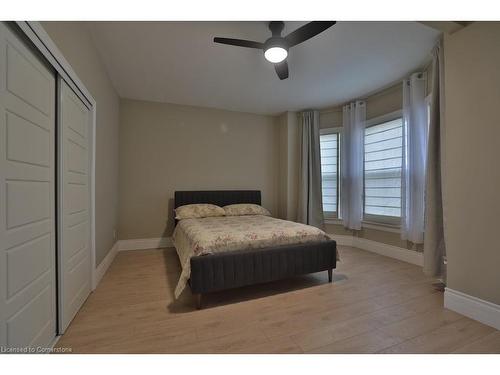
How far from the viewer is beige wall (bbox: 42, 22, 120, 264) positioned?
1.62 meters

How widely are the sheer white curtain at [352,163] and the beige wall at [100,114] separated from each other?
12.1 feet

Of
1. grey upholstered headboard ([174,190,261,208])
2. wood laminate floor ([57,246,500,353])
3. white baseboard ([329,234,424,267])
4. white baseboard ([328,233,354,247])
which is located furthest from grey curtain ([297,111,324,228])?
wood laminate floor ([57,246,500,353])

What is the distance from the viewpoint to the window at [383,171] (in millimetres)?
3307

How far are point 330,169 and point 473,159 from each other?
2538 mm

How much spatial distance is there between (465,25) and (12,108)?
10.0 ft

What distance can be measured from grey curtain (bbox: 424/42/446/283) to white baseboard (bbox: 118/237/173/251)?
3.67m

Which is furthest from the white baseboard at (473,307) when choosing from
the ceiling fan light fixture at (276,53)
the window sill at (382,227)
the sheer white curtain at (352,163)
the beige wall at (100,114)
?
the beige wall at (100,114)

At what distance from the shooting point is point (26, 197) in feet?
3.98

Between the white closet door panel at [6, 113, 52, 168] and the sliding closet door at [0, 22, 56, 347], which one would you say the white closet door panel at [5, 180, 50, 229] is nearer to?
the sliding closet door at [0, 22, 56, 347]

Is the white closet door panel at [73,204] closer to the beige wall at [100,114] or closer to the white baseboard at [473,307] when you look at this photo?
the beige wall at [100,114]

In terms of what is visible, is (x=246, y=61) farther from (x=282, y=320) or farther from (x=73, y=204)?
(x=282, y=320)

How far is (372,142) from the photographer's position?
368 centimetres

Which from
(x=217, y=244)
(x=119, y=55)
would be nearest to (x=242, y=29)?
(x=119, y=55)
